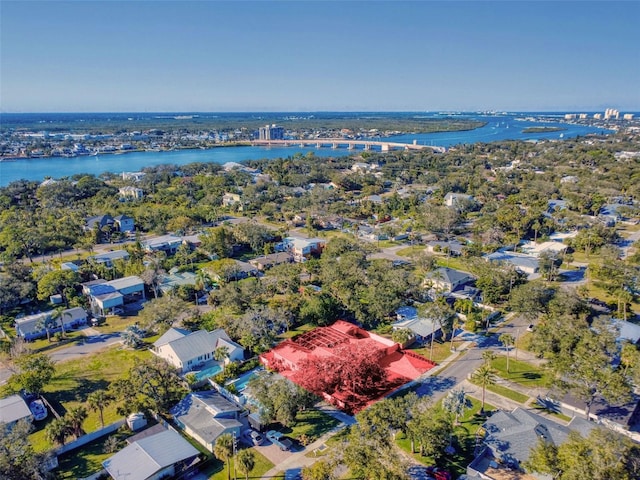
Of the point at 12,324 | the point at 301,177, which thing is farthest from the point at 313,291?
the point at 301,177

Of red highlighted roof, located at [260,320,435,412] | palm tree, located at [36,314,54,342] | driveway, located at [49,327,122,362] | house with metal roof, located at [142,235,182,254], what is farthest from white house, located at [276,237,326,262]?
palm tree, located at [36,314,54,342]

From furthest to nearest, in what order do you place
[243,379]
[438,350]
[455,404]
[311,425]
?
[438,350] → [243,379] → [311,425] → [455,404]

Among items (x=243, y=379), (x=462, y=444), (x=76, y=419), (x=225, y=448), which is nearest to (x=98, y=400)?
(x=76, y=419)

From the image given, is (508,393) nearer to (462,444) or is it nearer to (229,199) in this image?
(462,444)

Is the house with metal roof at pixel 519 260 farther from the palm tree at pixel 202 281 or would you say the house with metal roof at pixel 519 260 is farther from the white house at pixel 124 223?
the white house at pixel 124 223

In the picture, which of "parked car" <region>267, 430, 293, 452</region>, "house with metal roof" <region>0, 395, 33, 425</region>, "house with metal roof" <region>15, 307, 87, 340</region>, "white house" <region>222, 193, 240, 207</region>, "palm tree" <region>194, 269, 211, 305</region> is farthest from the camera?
"white house" <region>222, 193, 240, 207</region>

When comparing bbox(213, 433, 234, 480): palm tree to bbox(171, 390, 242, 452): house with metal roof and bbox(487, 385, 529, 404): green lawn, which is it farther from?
bbox(487, 385, 529, 404): green lawn

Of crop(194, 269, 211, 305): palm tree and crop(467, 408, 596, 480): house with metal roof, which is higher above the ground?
crop(194, 269, 211, 305): palm tree
